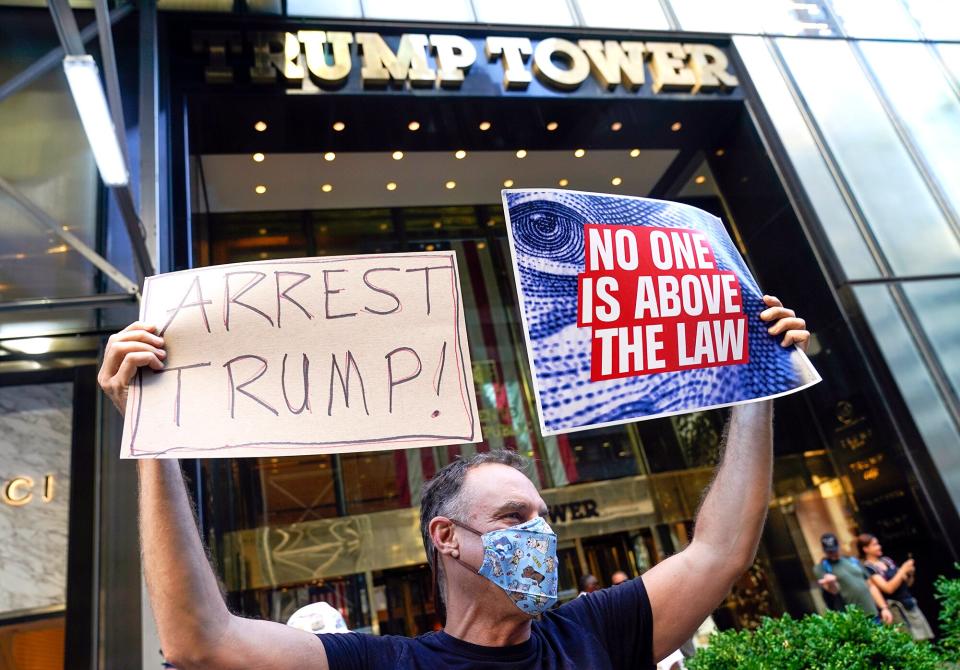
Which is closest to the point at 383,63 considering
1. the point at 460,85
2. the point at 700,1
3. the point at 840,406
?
the point at 460,85

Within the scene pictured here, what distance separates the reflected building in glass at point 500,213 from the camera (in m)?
6.32

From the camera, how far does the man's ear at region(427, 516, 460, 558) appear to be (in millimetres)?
1731

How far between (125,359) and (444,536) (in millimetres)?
835

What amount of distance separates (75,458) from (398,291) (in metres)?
5.08

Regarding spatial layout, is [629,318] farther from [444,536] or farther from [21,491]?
[21,491]

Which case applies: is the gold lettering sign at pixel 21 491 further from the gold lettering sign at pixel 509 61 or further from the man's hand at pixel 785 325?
the man's hand at pixel 785 325

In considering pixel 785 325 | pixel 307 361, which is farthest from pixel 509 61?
pixel 307 361

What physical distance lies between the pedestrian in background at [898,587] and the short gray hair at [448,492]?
19.2 feet

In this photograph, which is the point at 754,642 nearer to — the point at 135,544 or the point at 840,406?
the point at 135,544

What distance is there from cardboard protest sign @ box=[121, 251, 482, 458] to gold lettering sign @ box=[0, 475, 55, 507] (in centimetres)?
491

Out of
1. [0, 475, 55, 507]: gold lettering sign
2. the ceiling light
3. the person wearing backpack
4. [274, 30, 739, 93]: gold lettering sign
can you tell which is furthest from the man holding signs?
[274, 30, 739, 93]: gold lettering sign

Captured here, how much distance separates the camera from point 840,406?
809 centimetres

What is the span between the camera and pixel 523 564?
169cm

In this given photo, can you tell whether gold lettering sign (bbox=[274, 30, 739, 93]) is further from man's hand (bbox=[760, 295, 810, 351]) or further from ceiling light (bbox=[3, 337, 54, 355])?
man's hand (bbox=[760, 295, 810, 351])
